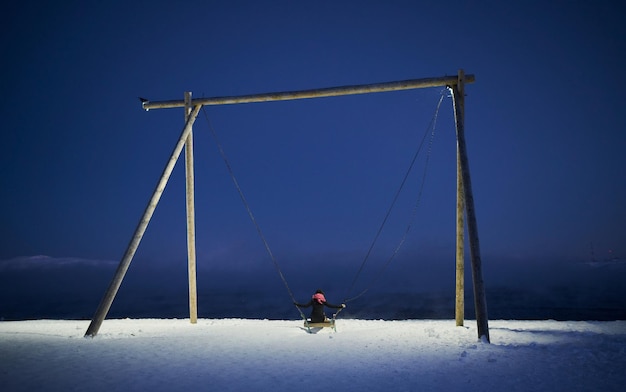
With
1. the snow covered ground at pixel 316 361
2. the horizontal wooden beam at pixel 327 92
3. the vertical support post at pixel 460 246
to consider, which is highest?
the horizontal wooden beam at pixel 327 92

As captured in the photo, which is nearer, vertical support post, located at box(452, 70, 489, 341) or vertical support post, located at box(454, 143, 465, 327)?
vertical support post, located at box(452, 70, 489, 341)

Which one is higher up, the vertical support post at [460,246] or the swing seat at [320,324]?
the vertical support post at [460,246]

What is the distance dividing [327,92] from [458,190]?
3.86 meters

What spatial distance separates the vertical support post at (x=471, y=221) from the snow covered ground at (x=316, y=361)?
1.49ft

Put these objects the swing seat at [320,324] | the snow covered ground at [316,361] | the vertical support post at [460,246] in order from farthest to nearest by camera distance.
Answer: the vertical support post at [460,246]
the swing seat at [320,324]
the snow covered ground at [316,361]

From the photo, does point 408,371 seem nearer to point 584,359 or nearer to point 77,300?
point 584,359

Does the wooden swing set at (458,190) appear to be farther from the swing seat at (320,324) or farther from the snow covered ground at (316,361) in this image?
the snow covered ground at (316,361)

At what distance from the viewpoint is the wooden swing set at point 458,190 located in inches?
338

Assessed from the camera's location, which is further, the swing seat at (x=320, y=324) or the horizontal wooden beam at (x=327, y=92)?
the horizontal wooden beam at (x=327, y=92)

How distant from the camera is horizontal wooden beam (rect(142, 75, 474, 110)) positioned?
32.6ft

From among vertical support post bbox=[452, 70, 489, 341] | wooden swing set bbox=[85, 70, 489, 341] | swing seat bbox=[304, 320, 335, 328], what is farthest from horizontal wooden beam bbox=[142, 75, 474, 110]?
swing seat bbox=[304, 320, 335, 328]

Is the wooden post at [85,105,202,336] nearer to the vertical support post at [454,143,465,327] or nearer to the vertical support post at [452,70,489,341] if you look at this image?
the vertical support post at [452,70,489,341]

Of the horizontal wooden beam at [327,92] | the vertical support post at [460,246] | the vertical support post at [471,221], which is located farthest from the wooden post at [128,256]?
the vertical support post at [460,246]

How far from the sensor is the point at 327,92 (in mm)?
10680
